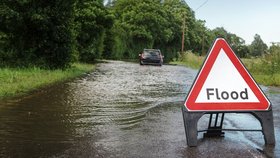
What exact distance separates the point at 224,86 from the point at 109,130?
2.02m

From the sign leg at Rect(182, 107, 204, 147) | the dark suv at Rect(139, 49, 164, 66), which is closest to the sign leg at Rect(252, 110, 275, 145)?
the sign leg at Rect(182, 107, 204, 147)

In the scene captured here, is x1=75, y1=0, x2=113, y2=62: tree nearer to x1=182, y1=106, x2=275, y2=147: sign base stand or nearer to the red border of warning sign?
the red border of warning sign

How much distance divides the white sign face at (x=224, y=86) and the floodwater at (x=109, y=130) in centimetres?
64

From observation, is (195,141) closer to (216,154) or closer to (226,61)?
(216,154)

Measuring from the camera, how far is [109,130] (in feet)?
24.3

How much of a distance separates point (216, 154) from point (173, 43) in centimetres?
8080

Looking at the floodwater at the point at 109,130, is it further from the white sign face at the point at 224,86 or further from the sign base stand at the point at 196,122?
the white sign face at the point at 224,86

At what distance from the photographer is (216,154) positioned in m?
5.86

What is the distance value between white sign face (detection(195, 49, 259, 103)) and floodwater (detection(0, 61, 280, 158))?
641 millimetres

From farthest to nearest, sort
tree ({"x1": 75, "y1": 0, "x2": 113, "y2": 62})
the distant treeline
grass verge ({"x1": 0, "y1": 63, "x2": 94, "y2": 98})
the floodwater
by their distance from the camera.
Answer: tree ({"x1": 75, "y1": 0, "x2": 113, "y2": 62}), the distant treeline, grass verge ({"x1": 0, "y1": 63, "x2": 94, "y2": 98}), the floodwater

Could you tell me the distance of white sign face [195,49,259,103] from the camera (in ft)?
21.4

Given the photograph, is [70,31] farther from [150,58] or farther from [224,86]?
[150,58]

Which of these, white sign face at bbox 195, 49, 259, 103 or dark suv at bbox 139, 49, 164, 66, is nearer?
white sign face at bbox 195, 49, 259, 103

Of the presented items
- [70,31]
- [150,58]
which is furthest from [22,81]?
[150,58]
